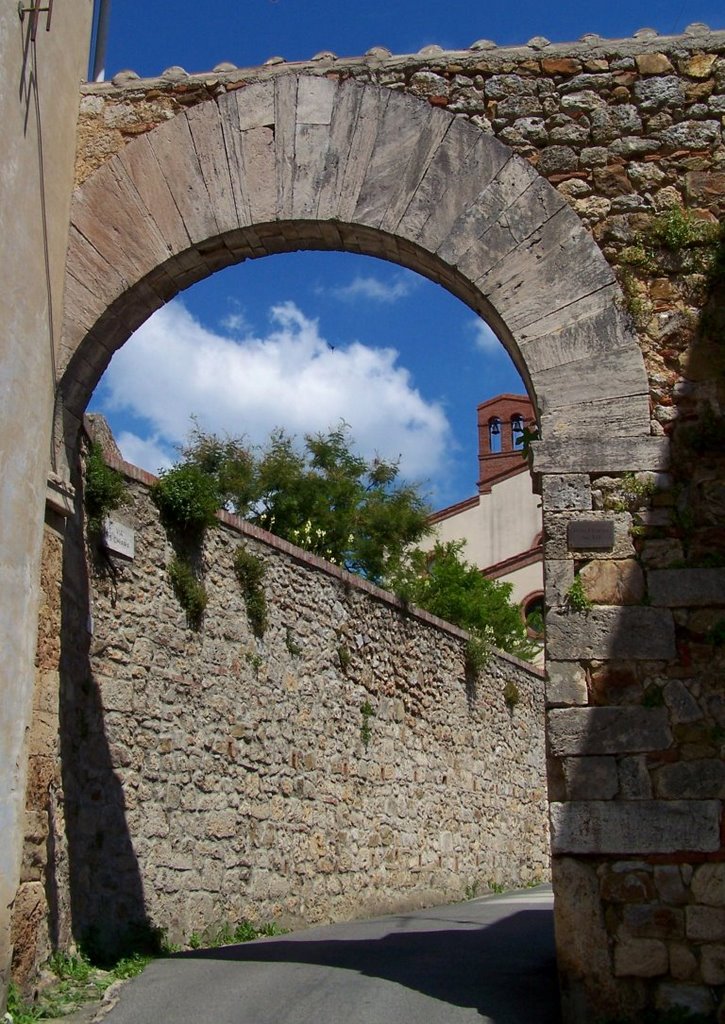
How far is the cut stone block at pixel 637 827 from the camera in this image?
520 cm

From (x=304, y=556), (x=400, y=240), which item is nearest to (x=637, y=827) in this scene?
(x=400, y=240)

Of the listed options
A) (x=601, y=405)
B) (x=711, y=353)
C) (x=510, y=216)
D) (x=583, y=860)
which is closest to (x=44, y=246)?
(x=510, y=216)

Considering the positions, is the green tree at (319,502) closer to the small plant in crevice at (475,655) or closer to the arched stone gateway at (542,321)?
the small plant in crevice at (475,655)

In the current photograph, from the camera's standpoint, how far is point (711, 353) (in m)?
5.93

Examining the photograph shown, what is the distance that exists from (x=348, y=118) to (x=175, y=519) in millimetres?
3777

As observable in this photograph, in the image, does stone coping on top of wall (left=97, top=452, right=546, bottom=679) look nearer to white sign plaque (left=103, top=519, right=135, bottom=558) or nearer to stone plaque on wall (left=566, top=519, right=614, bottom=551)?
white sign plaque (left=103, top=519, right=135, bottom=558)

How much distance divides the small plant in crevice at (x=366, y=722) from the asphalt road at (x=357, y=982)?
3.38 metres

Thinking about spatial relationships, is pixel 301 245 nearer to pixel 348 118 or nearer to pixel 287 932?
pixel 348 118

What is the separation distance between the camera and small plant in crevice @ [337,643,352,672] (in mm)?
11875

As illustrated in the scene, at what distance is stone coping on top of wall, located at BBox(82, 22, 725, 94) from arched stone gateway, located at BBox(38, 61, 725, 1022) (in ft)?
0.45

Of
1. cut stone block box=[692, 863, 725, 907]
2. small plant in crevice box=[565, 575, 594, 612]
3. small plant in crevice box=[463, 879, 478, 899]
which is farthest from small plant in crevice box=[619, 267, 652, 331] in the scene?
small plant in crevice box=[463, 879, 478, 899]

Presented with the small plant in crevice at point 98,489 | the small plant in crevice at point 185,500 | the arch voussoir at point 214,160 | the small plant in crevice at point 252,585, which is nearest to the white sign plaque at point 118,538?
the small plant in crevice at point 98,489

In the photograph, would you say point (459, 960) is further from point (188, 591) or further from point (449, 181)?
point (449, 181)

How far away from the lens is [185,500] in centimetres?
908
